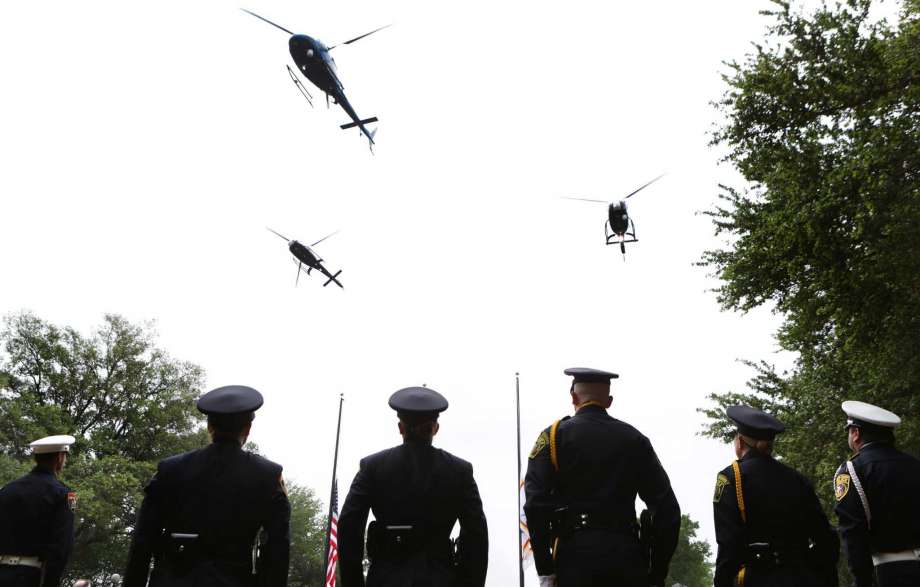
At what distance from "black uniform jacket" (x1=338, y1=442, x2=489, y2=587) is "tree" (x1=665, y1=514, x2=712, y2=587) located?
2318 inches

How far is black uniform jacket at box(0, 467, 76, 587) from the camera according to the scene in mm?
5867

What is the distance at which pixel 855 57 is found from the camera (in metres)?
15.7

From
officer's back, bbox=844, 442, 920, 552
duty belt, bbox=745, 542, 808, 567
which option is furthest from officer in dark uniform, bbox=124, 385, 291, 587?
officer's back, bbox=844, 442, 920, 552

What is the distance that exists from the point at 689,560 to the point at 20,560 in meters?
64.2

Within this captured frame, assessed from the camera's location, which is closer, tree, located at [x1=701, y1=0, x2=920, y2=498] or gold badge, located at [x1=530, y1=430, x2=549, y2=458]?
gold badge, located at [x1=530, y1=430, x2=549, y2=458]

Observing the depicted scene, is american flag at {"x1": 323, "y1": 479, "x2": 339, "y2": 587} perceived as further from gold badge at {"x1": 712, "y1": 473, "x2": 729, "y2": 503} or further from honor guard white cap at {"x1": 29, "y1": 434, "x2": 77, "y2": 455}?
gold badge at {"x1": 712, "y1": 473, "x2": 729, "y2": 503}

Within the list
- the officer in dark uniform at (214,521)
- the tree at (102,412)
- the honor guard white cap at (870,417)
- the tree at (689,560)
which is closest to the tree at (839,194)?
the honor guard white cap at (870,417)

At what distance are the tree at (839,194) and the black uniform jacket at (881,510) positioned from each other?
1134 centimetres

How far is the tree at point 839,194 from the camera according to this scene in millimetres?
14875

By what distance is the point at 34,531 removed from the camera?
233 inches

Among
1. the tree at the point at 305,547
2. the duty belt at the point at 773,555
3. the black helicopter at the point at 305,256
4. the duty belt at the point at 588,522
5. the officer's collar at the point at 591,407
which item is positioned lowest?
the duty belt at the point at 773,555

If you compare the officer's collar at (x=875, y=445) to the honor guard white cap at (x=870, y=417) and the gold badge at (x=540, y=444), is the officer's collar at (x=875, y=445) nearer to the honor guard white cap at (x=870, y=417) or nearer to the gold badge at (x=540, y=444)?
the honor guard white cap at (x=870, y=417)

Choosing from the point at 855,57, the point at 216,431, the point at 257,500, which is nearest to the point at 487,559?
the point at 257,500

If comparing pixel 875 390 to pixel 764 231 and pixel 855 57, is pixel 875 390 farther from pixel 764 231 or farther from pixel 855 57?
pixel 855 57
